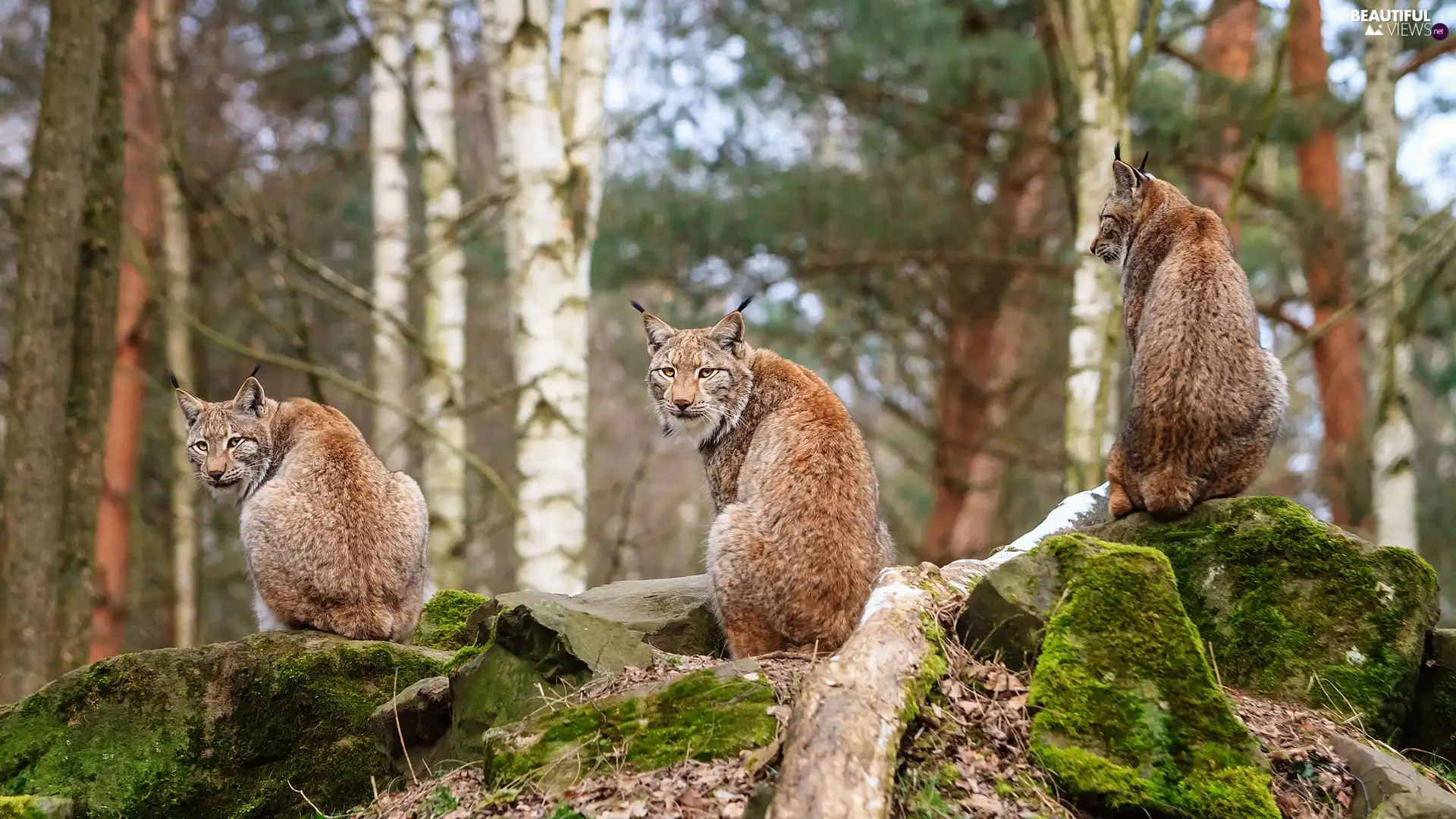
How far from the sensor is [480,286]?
89.5ft

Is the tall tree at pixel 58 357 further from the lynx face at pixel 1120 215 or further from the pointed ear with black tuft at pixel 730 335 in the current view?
the lynx face at pixel 1120 215

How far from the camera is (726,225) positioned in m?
16.2

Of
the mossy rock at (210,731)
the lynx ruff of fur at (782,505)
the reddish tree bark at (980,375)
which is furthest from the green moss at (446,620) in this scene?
the reddish tree bark at (980,375)

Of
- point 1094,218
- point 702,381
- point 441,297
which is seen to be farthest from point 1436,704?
point 441,297

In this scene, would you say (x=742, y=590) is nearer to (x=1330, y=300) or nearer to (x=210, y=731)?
(x=210, y=731)

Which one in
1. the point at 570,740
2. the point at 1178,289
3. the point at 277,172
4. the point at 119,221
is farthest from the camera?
the point at 277,172

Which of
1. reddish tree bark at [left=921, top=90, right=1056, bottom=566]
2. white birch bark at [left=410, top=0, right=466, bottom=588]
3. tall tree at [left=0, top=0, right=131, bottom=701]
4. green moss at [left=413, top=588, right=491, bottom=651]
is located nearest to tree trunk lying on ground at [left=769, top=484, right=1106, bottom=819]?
green moss at [left=413, top=588, right=491, bottom=651]

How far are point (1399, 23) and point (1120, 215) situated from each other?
8814 millimetres

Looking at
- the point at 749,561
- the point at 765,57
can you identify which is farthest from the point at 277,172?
the point at 749,561

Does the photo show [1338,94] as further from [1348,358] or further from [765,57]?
[765,57]

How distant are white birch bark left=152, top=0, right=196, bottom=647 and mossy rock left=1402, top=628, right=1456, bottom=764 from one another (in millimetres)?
13913

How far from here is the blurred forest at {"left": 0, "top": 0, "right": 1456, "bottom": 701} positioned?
1138 cm

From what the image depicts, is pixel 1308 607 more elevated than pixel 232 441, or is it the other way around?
pixel 232 441

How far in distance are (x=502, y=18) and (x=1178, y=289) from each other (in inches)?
290
